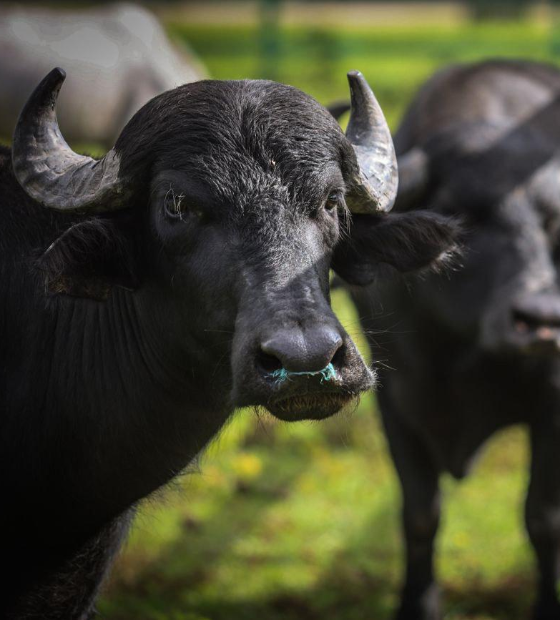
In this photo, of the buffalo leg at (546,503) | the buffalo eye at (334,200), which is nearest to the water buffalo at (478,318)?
the buffalo leg at (546,503)

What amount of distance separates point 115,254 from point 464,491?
13.4 feet

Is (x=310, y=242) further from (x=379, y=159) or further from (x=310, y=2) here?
(x=310, y=2)

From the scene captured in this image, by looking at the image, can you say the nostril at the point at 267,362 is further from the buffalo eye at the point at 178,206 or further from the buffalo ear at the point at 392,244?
the buffalo ear at the point at 392,244

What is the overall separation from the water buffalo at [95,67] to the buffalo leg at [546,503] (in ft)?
25.7

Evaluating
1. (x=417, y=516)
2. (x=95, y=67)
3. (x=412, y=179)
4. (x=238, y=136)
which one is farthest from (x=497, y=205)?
(x=95, y=67)

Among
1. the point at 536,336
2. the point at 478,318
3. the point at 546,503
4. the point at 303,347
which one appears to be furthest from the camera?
the point at 546,503

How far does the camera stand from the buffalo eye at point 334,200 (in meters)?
3.25

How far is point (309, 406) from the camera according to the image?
290cm

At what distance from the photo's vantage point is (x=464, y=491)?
666cm

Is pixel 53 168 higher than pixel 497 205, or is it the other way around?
pixel 53 168

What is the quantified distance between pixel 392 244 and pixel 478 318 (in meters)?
1.20

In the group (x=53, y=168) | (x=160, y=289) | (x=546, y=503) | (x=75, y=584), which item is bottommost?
(x=546, y=503)

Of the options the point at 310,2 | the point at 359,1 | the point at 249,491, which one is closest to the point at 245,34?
the point at 310,2

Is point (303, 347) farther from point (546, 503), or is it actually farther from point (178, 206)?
point (546, 503)
